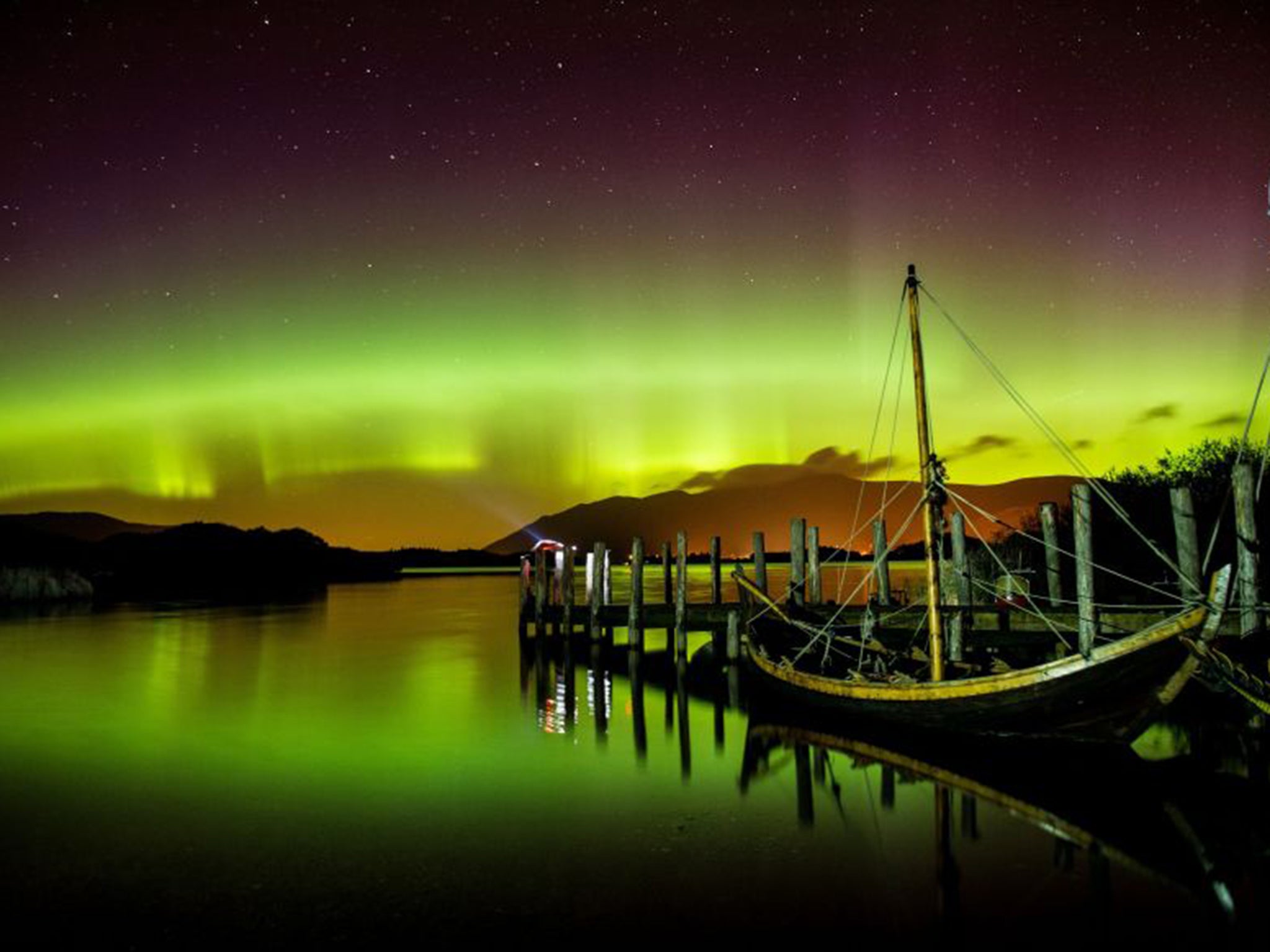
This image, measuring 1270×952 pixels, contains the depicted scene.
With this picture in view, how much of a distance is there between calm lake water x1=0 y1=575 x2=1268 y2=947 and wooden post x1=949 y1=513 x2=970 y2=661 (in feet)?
15.2

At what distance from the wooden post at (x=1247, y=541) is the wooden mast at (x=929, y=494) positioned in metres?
4.62

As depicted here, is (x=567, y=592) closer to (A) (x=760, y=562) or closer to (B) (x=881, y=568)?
(A) (x=760, y=562)

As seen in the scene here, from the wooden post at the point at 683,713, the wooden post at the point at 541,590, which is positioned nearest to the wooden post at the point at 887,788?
the wooden post at the point at 683,713

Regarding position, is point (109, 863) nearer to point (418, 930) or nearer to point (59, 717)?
point (418, 930)

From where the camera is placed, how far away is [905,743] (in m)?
13.9

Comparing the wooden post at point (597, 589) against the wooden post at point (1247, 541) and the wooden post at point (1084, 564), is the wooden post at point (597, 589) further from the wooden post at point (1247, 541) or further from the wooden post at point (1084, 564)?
the wooden post at point (1247, 541)

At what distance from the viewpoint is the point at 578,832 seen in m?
10.4

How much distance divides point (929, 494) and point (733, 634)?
394 inches

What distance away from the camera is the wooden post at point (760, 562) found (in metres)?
23.0

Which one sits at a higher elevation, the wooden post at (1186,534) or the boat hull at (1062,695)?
the wooden post at (1186,534)

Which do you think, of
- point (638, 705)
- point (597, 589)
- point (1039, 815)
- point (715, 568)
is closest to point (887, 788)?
point (1039, 815)

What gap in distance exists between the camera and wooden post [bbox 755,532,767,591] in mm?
23016

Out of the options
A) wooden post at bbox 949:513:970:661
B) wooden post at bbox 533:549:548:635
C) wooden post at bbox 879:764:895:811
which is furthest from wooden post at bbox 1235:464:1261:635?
wooden post at bbox 533:549:548:635

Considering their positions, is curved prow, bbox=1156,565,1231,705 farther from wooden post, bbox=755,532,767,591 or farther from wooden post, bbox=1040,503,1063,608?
wooden post, bbox=755,532,767,591
